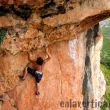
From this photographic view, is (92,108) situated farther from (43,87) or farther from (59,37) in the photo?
(59,37)

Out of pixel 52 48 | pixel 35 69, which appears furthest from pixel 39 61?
pixel 52 48

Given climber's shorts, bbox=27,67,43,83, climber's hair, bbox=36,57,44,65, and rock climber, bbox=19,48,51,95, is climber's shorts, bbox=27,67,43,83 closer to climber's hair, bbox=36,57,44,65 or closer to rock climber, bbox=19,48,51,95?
rock climber, bbox=19,48,51,95

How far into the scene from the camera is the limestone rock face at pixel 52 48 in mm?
11523

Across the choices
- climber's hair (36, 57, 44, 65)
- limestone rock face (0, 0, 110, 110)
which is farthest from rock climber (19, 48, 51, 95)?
limestone rock face (0, 0, 110, 110)

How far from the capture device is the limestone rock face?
37.8 feet

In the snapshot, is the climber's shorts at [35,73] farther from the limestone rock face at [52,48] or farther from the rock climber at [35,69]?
the limestone rock face at [52,48]

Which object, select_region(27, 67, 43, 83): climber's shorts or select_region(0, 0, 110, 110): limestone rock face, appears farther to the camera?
select_region(27, 67, 43, 83): climber's shorts

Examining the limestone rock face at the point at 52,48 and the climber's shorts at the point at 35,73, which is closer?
the limestone rock face at the point at 52,48

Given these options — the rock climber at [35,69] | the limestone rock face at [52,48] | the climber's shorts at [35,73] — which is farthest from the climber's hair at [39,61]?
the climber's shorts at [35,73]

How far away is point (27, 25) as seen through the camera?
1172cm

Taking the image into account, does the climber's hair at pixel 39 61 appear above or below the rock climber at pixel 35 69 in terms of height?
above

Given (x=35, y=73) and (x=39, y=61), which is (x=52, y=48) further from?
(x=35, y=73)

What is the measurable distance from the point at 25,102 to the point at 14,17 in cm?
319

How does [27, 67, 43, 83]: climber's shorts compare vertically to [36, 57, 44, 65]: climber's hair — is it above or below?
below
